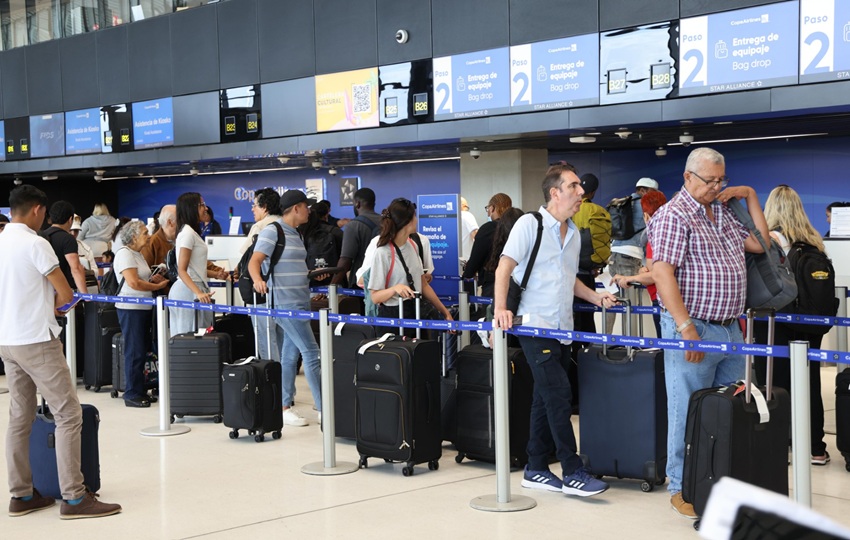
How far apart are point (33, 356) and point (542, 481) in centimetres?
262

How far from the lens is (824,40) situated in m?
7.56

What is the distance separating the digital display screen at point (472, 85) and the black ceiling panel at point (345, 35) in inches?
43.2

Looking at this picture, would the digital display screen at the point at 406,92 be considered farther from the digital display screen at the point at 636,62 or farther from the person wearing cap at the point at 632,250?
the person wearing cap at the point at 632,250

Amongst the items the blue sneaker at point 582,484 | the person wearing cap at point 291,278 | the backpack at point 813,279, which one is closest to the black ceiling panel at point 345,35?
the person wearing cap at point 291,278

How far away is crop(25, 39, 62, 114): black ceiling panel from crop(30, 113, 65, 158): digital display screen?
13 cm

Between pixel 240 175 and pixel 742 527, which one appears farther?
pixel 240 175

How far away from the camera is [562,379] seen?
500cm

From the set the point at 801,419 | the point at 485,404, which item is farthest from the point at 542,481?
the point at 801,419

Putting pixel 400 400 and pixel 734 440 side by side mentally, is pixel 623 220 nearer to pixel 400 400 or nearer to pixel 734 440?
pixel 400 400

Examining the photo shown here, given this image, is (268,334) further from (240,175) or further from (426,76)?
(240,175)

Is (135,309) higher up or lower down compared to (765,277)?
lower down

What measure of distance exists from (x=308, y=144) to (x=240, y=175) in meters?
5.10

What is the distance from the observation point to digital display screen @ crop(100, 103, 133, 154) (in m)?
14.7

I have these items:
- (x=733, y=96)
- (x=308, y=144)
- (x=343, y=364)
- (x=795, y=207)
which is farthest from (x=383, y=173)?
(x=795, y=207)
